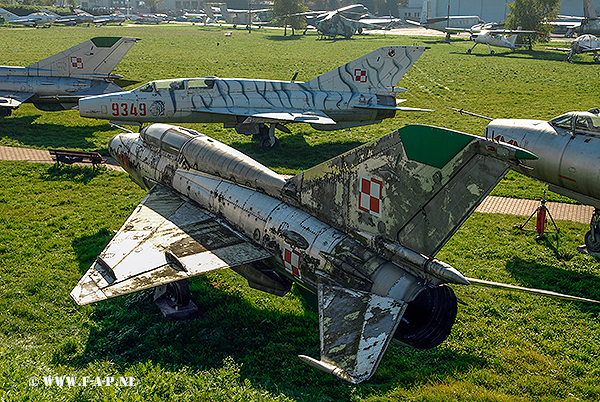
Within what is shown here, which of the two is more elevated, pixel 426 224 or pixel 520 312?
pixel 426 224

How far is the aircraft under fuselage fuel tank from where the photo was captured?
1408 centimetres

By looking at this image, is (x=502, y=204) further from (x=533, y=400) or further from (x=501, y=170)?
(x=501, y=170)

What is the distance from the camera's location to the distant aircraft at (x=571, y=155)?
46.2 feet

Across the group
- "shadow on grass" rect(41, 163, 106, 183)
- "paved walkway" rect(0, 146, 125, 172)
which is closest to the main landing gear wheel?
"paved walkway" rect(0, 146, 125, 172)

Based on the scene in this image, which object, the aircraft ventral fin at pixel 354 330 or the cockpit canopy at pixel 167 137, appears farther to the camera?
the cockpit canopy at pixel 167 137

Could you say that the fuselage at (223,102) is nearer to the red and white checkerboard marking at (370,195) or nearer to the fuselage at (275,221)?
the fuselage at (275,221)

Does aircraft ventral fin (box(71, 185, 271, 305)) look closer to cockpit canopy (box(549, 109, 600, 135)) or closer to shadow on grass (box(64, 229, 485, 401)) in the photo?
shadow on grass (box(64, 229, 485, 401))

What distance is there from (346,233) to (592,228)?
9.63 metres

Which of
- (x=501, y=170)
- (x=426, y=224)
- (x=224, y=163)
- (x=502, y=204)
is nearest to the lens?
(x=501, y=170)

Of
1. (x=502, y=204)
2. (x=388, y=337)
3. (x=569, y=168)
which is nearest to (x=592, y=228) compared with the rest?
(x=569, y=168)

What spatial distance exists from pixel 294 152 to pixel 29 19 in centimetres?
10153

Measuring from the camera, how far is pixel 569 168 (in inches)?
570

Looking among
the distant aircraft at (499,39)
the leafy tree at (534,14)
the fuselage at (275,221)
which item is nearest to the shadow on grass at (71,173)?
the fuselage at (275,221)

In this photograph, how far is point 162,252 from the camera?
38.3 ft
